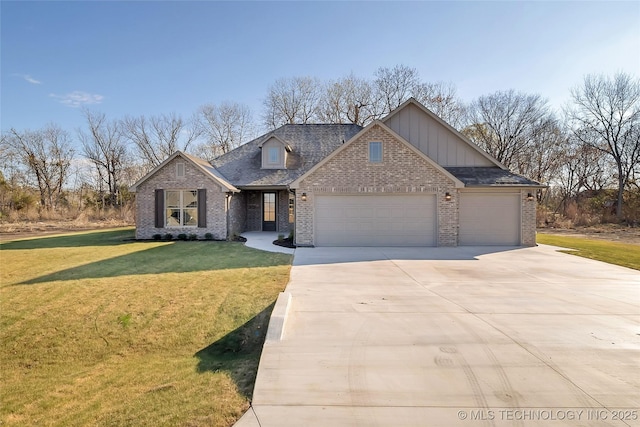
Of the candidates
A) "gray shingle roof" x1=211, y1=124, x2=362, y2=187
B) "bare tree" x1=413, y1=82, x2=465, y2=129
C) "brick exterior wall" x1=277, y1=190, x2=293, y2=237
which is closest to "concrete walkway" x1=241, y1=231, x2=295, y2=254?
"brick exterior wall" x1=277, y1=190, x2=293, y2=237

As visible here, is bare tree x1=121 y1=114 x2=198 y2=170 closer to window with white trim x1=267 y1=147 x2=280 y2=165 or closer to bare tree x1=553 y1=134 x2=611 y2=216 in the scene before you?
window with white trim x1=267 y1=147 x2=280 y2=165

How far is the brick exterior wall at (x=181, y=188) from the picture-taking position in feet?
48.1

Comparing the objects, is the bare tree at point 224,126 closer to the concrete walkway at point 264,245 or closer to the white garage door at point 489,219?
the concrete walkway at point 264,245

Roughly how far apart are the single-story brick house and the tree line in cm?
1725

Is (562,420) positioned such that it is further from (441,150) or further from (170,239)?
(170,239)

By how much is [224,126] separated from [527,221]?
30.3m

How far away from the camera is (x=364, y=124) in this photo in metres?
30.4

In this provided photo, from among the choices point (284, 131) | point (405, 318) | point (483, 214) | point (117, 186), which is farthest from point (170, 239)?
point (117, 186)

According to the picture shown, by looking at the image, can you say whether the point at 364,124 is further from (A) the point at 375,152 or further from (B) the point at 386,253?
(B) the point at 386,253

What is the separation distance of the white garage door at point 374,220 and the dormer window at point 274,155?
5.85 metres

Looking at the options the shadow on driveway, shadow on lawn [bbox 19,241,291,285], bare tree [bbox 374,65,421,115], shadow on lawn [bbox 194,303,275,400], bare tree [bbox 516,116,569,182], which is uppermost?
bare tree [bbox 374,65,421,115]

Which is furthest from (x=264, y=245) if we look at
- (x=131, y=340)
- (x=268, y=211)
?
(x=131, y=340)

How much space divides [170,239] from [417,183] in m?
11.7

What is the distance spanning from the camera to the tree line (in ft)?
92.3
